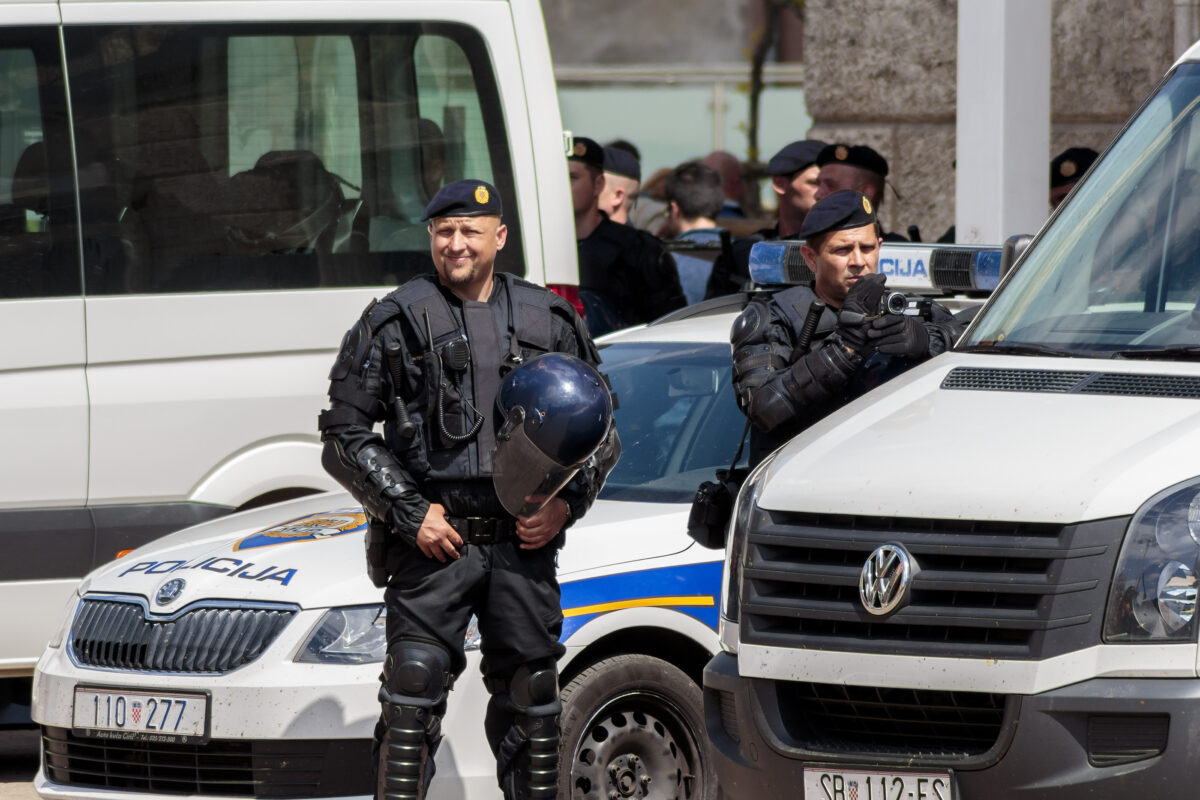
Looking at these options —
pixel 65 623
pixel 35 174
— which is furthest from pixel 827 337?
pixel 35 174

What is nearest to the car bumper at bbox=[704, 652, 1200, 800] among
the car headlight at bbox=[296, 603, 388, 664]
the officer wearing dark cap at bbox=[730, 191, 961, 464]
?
the officer wearing dark cap at bbox=[730, 191, 961, 464]

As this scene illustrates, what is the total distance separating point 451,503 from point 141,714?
1.11 metres

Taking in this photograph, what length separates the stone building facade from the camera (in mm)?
11344

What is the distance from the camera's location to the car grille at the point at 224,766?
535 centimetres

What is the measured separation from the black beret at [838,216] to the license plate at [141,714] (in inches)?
82.3

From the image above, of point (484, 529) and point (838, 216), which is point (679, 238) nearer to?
point (838, 216)

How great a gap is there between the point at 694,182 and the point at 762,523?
6.66 metres

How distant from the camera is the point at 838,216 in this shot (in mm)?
5422

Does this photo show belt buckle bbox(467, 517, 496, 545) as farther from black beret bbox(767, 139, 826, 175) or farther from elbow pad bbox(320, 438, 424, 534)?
black beret bbox(767, 139, 826, 175)

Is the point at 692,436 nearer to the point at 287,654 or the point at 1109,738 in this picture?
the point at 287,654

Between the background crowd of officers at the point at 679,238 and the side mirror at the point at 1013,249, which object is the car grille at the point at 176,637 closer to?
the side mirror at the point at 1013,249

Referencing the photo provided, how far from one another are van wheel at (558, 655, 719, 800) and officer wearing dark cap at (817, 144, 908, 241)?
2.67 metres

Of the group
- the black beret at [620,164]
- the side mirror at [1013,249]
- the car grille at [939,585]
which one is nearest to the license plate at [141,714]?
the car grille at [939,585]

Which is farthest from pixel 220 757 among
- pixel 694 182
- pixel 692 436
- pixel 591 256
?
pixel 694 182
